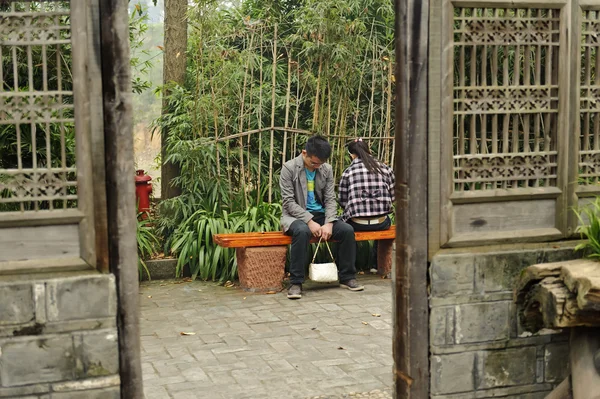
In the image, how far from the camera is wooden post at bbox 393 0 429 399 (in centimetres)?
488

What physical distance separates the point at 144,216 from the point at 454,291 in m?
5.91

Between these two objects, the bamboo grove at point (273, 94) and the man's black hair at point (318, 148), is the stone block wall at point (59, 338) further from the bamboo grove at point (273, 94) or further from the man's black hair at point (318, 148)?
the bamboo grove at point (273, 94)

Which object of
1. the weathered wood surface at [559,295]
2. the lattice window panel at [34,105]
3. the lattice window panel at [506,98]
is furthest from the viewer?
the lattice window panel at [506,98]

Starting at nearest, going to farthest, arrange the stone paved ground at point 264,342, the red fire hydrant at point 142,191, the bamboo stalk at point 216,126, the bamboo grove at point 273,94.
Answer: the stone paved ground at point 264,342, the bamboo stalk at point 216,126, the bamboo grove at point 273,94, the red fire hydrant at point 142,191

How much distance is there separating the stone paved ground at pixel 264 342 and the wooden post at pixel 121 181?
1401 millimetres

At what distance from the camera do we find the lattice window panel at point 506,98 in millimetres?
5023

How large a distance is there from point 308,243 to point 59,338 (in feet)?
15.6

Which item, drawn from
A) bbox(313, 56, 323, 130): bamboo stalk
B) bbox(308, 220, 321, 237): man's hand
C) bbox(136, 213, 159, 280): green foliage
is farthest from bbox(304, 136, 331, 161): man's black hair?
bbox(136, 213, 159, 280): green foliage

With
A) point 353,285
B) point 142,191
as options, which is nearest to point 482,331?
point 353,285

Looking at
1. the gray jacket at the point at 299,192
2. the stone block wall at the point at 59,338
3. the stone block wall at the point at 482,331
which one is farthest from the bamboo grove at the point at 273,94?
the stone block wall at the point at 59,338

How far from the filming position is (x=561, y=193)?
526 centimetres

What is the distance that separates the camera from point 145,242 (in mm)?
9523

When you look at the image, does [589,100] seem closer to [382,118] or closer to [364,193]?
[364,193]

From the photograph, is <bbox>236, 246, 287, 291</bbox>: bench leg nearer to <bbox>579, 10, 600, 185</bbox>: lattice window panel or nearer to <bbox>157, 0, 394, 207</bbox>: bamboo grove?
<bbox>157, 0, 394, 207</bbox>: bamboo grove
